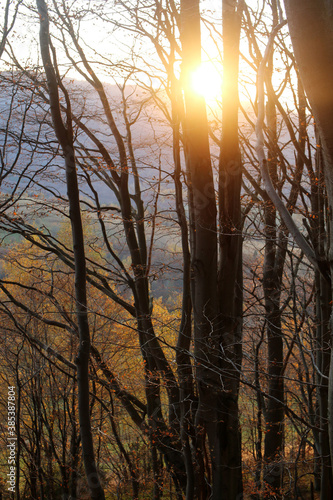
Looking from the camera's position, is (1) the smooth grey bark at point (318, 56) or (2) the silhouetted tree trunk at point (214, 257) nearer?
(1) the smooth grey bark at point (318, 56)

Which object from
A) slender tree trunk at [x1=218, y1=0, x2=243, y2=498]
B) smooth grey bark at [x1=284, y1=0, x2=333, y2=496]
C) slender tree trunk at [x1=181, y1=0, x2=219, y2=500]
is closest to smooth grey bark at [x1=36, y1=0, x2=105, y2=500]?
slender tree trunk at [x1=181, y1=0, x2=219, y2=500]

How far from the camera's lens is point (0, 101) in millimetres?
4961

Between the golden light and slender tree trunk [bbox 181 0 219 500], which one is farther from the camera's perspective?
the golden light

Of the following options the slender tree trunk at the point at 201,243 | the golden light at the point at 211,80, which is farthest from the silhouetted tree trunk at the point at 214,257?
the golden light at the point at 211,80

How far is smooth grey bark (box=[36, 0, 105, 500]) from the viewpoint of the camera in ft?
17.3

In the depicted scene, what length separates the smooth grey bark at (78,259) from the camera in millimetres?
A: 5277

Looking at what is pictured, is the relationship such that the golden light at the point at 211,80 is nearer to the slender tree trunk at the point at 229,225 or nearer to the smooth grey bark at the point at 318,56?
the slender tree trunk at the point at 229,225

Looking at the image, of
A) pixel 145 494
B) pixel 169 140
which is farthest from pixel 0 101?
pixel 145 494

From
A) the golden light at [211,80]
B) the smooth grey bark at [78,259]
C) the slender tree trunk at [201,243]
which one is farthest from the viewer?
the golden light at [211,80]

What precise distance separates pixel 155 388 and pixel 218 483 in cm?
224

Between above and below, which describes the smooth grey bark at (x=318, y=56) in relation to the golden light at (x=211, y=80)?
below

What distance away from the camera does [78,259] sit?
18.4ft

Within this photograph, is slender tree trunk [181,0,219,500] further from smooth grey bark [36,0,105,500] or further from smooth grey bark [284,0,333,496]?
smooth grey bark [284,0,333,496]

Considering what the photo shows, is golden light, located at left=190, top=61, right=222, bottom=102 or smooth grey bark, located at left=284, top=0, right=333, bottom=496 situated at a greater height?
golden light, located at left=190, top=61, right=222, bottom=102
